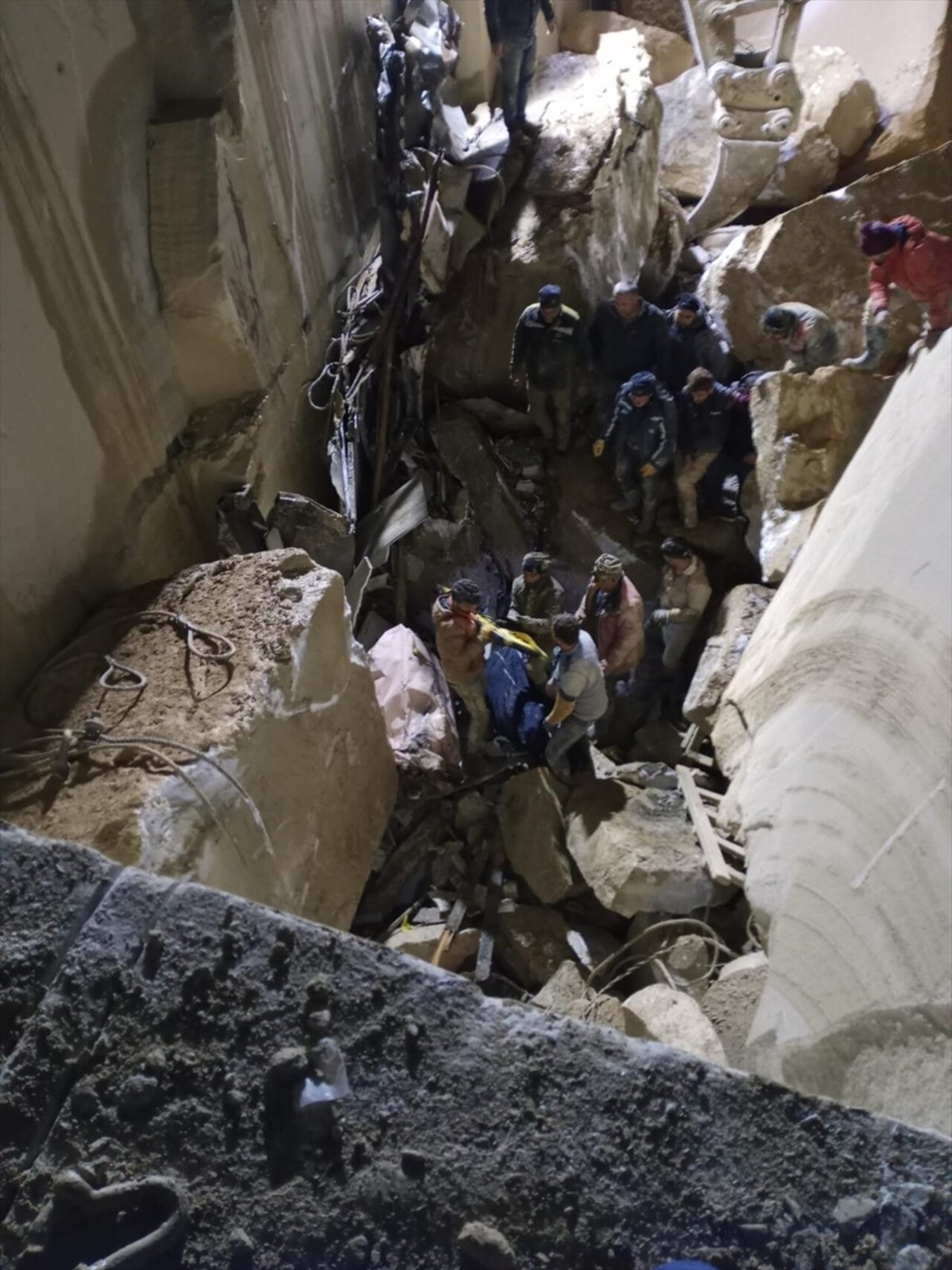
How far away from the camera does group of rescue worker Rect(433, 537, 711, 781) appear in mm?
4516

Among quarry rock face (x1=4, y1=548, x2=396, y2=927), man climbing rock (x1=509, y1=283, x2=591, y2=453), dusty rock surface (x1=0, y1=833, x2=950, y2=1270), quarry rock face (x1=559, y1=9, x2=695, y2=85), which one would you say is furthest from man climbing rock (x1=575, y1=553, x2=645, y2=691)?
quarry rock face (x1=559, y1=9, x2=695, y2=85)

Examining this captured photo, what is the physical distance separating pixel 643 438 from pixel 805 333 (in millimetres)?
1141

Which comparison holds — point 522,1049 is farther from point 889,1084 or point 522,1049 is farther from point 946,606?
point 946,606

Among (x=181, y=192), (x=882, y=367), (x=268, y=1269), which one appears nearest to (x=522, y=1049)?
(x=268, y=1269)

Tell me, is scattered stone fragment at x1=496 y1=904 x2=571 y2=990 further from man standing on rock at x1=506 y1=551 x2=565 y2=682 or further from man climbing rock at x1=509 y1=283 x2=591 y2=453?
man climbing rock at x1=509 y1=283 x2=591 y2=453

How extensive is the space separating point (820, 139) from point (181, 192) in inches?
279

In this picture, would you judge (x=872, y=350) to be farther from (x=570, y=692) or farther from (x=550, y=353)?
(x=570, y=692)

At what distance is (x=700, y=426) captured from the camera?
5.68 metres

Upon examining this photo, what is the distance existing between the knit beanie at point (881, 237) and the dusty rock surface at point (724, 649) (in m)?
1.96

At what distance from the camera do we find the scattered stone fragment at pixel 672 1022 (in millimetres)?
3623

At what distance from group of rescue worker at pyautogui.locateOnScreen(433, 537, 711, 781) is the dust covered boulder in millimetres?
339

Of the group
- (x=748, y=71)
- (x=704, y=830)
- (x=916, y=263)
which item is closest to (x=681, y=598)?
(x=704, y=830)

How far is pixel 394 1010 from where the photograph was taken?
60.3 inches

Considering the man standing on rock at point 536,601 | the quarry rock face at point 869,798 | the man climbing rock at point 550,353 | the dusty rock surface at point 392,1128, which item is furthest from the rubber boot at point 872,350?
the dusty rock surface at point 392,1128
